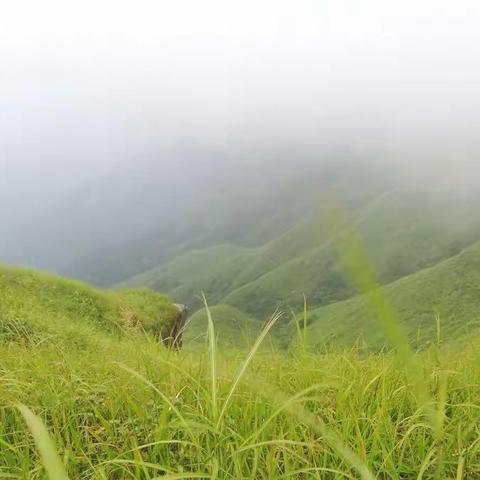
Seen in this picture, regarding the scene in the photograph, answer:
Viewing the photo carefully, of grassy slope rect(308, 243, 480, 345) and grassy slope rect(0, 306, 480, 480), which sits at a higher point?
grassy slope rect(0, 306, 480, 480)

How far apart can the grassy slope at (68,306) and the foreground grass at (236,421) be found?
10.2 m

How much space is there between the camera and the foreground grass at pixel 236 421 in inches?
119

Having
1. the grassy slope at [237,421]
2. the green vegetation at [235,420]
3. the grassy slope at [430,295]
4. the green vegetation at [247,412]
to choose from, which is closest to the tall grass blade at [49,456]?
the green vegetation at [247,412]

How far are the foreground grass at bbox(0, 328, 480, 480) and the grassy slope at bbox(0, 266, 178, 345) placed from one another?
10.2 meters

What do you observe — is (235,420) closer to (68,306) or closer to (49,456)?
(49,456)

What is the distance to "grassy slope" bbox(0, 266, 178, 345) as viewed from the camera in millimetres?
14852

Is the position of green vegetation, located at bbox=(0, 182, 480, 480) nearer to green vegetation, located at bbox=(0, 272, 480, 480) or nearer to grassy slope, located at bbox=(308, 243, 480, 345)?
green vegetation, located at bbox=(0, 272, 480, 480)

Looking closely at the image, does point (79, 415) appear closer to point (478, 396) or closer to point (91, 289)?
point (478, 396)

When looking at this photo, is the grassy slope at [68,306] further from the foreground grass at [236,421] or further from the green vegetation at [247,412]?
the foreground grass at [236,421]

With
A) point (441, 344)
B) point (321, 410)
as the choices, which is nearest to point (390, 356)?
point (441, 344)

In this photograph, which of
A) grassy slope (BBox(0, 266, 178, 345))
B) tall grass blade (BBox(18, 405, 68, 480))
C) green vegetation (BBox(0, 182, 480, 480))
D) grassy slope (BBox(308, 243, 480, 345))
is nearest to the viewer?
tall grass blade (BBox(18, 405, 68, 480))

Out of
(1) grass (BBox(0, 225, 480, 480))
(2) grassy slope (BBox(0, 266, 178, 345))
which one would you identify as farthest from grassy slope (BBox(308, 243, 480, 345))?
(1) grass (BBox(0, 225, 480, 480))

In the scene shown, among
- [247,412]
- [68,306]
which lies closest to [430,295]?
[68,306]

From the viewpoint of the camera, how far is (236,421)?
3504mm
